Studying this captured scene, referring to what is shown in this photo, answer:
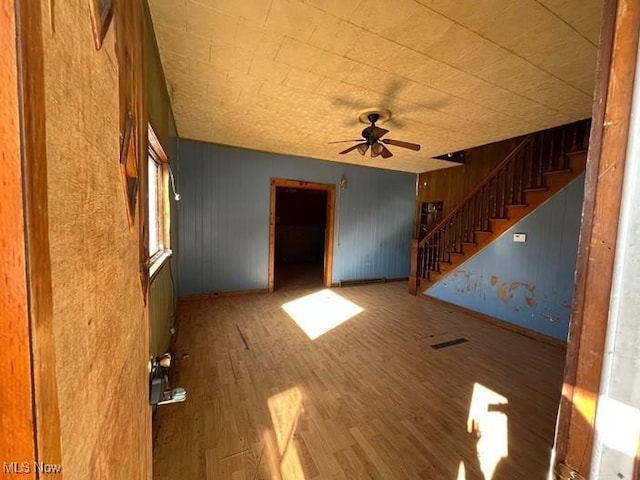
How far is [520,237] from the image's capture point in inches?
136

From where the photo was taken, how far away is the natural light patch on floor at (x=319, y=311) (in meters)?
3.29

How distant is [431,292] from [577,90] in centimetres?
338

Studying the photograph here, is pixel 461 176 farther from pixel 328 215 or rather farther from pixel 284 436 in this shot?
pixel 284 436

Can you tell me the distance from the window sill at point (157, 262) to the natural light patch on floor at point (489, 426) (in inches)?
91.3

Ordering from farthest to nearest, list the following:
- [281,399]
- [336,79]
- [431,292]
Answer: [431,292], [336,79], [281,399]

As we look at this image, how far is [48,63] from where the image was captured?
0.31 metres

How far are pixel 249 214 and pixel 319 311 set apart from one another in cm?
210

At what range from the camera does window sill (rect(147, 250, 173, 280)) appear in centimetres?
170

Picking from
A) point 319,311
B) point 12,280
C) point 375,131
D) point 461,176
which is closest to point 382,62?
point 375,131

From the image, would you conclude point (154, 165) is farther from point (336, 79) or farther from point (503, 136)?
point (503, 136)

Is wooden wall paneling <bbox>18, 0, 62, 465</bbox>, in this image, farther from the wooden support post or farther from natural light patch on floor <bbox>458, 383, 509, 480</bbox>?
the wooden support post

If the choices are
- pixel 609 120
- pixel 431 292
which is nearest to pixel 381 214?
pixel 431 292

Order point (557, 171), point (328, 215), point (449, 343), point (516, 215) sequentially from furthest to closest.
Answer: point (328, 215) → point (516, 215) → point (557, 171) → point (449, 343)

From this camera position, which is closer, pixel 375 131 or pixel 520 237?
pixel 375 131
